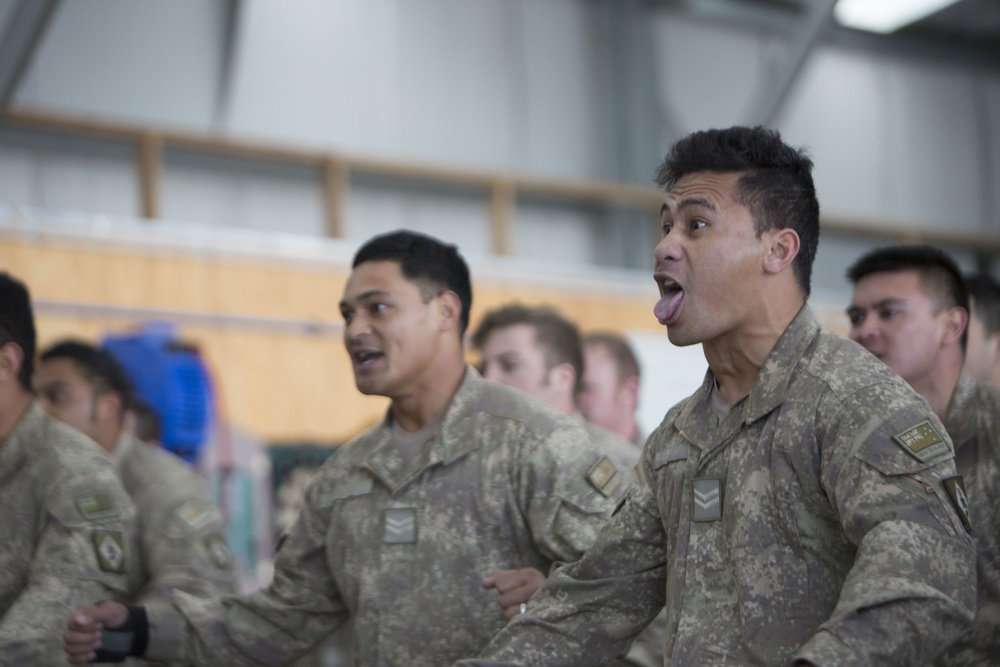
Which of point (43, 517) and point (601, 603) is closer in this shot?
point (601, 603)

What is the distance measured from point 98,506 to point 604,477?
4.86 feet

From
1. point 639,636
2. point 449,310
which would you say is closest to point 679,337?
point 449,310

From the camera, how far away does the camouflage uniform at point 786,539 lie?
6.75 feet

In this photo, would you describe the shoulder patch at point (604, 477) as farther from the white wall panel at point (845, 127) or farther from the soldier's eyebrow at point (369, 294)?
the white wall panel at point (845, 127)

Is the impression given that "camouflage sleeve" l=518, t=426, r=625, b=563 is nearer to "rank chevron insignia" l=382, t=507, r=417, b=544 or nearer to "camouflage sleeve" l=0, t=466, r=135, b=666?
"rank chevron insignia" l=382, t=507, r=417, b=544

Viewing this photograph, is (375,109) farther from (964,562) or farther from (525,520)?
(964,562)

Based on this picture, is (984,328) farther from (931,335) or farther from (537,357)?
(537,357)

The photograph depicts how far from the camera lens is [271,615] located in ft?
12.1

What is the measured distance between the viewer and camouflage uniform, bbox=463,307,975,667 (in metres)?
2.06

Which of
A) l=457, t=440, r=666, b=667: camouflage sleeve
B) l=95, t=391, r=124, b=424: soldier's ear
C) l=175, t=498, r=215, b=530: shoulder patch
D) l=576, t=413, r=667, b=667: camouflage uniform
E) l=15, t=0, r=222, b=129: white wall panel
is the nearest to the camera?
l=457, t=440, r=666, b=667: camouflage sleeve

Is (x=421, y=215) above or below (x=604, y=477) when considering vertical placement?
above

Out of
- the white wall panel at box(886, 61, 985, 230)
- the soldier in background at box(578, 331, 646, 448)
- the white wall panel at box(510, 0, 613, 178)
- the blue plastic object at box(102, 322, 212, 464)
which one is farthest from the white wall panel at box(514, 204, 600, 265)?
the soldier in background at box(578, 331, 646, 448)

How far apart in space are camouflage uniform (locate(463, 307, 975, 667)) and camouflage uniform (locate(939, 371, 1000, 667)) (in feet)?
2.27

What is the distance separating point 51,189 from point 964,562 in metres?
7.37
